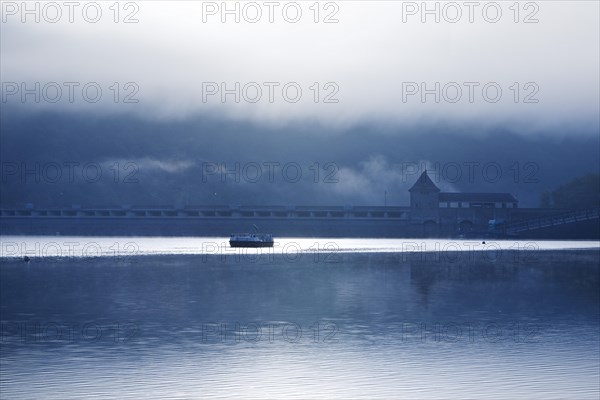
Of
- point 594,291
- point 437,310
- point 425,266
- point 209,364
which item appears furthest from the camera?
point 425,266

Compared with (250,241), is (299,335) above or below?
below

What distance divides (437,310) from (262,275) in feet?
71.0

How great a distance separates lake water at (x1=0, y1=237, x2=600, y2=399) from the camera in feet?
75.2

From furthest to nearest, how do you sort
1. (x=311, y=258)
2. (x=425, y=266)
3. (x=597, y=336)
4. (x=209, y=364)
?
(x=311, y=258) → (x=425, y=266) → (x=597, y=336) → (x=209, y=364)

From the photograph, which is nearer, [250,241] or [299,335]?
[299,335]

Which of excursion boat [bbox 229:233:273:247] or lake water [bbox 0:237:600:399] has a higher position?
excursion boat [bbox 229:233:273:247]

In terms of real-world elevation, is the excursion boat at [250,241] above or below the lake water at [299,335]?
above

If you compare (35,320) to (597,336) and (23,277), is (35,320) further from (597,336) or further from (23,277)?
(23,277)

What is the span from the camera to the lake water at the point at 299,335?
22.9 meters

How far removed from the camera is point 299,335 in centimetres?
3095

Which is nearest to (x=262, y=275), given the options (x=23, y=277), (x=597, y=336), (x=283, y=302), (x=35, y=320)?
(x=23, y=277)

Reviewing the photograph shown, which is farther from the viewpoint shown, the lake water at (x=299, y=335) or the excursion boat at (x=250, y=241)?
the excursion boat at (x=250, y=241)

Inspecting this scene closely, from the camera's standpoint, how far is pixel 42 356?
1037 inches

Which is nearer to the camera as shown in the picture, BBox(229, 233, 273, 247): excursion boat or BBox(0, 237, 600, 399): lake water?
BBox(0, 237, 600, 399): lake water
